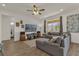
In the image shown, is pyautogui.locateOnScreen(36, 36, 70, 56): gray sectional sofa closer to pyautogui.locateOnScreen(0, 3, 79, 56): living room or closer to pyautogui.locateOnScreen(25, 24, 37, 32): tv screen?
pyautogui.locateOnScreen(0, 3, 79, 56): living room

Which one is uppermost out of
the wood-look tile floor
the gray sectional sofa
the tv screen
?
the tv screen

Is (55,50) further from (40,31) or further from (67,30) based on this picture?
(40,31)

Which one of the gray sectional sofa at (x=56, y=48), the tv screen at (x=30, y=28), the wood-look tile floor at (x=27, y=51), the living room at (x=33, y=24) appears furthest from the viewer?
the tv screen at (x=30, y=28)

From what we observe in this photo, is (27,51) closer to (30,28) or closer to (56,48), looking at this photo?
(56,48)

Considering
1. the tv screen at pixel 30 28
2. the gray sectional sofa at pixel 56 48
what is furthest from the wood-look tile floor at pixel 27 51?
the tv screen at pixel 30 28

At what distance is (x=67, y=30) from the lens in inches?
293

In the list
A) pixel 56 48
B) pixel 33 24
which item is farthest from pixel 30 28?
pixel 56 48

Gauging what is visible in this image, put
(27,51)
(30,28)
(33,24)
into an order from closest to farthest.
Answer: (27,51) < (30,28) < (33,24)

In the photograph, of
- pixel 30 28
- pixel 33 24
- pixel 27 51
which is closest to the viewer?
pixel 27 51

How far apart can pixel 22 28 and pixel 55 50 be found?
596cm

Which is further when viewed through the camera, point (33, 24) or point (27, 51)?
point (33, 24)

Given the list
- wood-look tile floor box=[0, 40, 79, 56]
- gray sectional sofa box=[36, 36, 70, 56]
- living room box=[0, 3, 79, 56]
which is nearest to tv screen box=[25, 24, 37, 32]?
living room box=[0, 3, 79, 56]

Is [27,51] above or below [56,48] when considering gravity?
below

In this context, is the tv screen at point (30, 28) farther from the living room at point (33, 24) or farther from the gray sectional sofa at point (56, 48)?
the gray sectional sofa at point (56, 48)
